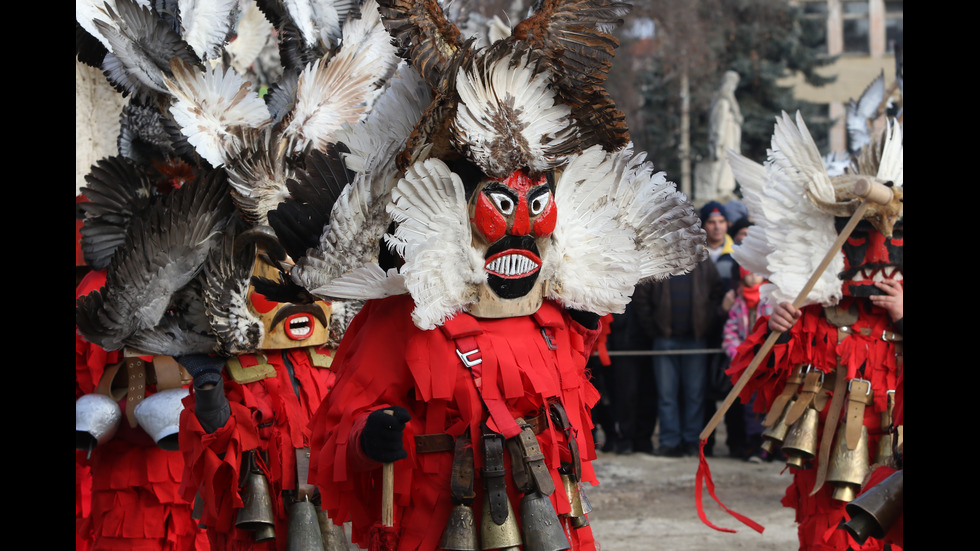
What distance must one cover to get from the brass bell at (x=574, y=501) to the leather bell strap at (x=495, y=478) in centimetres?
28

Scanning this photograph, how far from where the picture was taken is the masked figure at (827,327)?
4.57 metres

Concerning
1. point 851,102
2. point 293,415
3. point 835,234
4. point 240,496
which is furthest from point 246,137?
point 851,102

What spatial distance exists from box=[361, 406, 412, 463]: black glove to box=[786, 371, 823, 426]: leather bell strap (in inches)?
102

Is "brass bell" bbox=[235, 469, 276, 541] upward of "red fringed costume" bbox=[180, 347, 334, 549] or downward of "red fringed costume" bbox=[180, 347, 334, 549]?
downward

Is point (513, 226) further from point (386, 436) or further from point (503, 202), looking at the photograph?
point (386, 436)

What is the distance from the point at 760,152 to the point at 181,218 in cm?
1539

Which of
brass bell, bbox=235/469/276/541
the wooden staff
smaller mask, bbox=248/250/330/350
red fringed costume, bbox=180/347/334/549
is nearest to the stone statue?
the wooden staff

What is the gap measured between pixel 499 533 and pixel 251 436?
4.64 ft

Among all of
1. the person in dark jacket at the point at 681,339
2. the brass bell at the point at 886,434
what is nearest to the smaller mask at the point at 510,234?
the brass bell at the point at 886,434

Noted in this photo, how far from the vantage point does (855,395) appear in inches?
180

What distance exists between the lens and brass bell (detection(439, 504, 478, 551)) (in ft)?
9.09

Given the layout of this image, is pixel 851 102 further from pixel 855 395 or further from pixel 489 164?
pixel 489 164

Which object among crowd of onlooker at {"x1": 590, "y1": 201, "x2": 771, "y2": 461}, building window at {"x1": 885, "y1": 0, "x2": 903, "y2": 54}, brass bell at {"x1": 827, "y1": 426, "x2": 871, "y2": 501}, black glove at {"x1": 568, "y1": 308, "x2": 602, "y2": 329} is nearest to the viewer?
black glove at {"x1": 568, "y1": 308, "x2": 602, "y2": 329}

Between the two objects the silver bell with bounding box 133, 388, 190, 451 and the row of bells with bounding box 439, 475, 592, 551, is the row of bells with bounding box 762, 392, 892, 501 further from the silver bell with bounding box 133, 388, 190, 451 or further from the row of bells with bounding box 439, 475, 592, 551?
the silver bell with bounding box 133, 388, 190, 451
